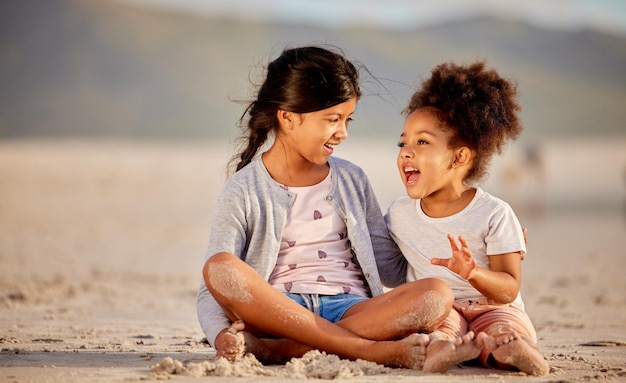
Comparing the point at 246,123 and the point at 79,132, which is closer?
the point at 246,123

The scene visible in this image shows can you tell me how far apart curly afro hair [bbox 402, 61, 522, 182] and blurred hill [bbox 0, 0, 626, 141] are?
1490 inches

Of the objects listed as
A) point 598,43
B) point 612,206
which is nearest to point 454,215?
point 612,206

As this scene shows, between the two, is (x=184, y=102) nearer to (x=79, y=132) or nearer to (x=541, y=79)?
(x=79, y=132)

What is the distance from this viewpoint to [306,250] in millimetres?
4391

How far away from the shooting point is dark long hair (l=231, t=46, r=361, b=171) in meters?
4.37

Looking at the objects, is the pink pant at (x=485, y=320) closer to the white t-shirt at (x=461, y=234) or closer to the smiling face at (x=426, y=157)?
the white t-shirt at (x=461, y=234)

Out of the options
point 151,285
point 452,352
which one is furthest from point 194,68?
point 452,352

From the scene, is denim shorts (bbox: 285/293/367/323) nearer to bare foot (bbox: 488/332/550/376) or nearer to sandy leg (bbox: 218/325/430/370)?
sandy leg (bbox: 218/325/430/370)

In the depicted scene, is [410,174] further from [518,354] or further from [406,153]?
[518,354]

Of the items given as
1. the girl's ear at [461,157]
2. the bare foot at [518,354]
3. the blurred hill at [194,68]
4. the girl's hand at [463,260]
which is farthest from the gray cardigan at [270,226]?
the blurred hill at [194,68]

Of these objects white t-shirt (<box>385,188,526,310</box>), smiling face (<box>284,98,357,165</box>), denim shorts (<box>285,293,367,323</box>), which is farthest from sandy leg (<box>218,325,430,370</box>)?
smiling face (<box>284,98,357,165</box>)

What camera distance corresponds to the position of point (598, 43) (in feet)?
281

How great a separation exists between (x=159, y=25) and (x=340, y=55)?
250 ft

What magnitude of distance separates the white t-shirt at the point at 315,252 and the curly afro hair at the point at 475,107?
703 millimetres
